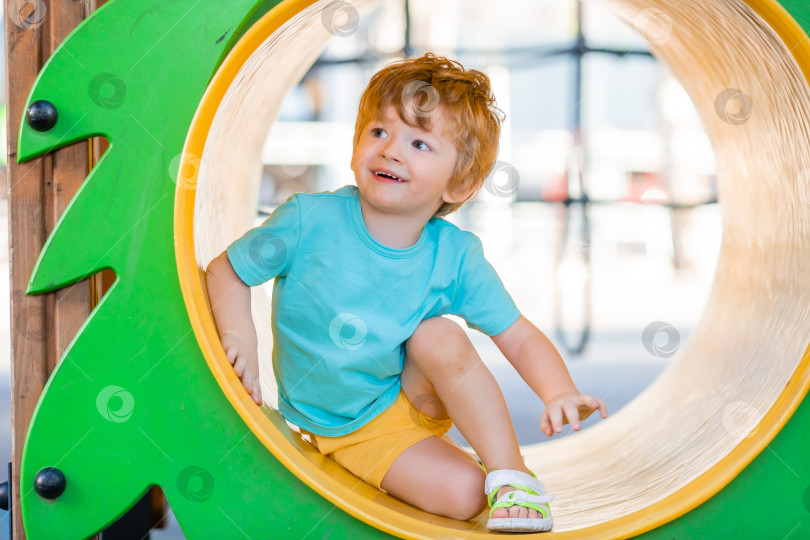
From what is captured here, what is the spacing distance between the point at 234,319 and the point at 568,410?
19.6 inches

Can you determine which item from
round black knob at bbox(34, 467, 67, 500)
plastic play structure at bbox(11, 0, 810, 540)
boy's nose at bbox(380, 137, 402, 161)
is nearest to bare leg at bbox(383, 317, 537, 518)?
plastic play structure at bbox(11, 0, 810, 540)

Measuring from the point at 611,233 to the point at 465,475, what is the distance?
10.9ft

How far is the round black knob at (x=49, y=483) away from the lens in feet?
3.07

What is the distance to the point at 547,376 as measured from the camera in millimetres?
1157

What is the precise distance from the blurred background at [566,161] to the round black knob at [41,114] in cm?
237

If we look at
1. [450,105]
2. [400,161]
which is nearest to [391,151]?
[400,161]

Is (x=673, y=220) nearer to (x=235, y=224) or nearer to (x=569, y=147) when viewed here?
(x=569, y=147)

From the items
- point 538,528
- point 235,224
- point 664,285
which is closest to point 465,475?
point 538,528

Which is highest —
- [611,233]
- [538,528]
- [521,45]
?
[521,45]

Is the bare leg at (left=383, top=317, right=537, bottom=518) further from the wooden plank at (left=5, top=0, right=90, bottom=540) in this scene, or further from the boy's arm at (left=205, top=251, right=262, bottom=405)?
the wooden plank at (left=5, top=0, right=90, bottom=540)

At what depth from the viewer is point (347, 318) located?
120cm

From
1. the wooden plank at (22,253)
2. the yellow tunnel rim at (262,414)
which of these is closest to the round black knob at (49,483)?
the wooden plank at (22,253)

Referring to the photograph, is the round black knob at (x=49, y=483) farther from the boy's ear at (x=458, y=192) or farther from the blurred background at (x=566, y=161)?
the blurred background at (x=566, y=161)

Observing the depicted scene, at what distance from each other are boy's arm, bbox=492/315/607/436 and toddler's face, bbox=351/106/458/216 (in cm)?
28
